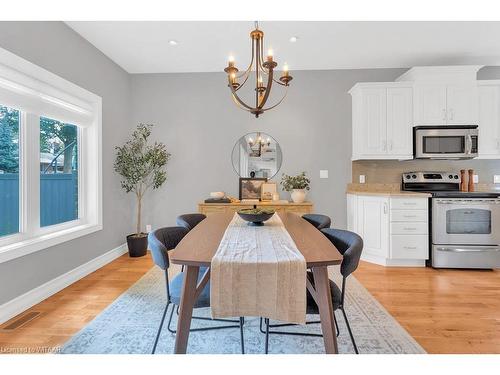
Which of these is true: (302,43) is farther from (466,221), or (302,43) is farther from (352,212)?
(466,221)

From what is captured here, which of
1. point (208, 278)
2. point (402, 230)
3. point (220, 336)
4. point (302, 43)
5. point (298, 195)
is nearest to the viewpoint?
point (208, 278)

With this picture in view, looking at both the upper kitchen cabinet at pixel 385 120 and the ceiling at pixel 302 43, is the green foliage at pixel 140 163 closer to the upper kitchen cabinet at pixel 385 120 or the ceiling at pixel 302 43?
the ceiling at pixel 302 43

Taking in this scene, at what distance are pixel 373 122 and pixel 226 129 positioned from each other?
6.72 feet

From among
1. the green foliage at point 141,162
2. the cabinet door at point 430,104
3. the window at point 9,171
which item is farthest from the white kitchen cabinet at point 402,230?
the window at point 9,171

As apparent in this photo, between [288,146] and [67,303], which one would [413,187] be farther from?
[67,303]

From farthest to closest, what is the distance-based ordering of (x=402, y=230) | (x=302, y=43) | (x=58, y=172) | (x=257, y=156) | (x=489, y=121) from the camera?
(x=257, y=156)
(x=489, y=121)
(x=402, y=230)
(x=302, y=43)
(x=58, y=172)

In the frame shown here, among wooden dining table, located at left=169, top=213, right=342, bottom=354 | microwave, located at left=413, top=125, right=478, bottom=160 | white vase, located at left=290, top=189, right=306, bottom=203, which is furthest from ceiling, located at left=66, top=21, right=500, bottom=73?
wooden dining table, located at left=169, top=213, right=342, bottom=354

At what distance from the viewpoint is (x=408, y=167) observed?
401 centimetres

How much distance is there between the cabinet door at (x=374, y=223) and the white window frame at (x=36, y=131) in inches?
132

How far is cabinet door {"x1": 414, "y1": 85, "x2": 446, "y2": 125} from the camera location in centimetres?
363

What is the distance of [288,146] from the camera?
4.14 m

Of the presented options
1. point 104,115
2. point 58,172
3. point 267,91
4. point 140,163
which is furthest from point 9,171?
point 267,91

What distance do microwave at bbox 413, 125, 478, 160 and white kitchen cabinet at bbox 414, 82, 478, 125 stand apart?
0.29 ft
